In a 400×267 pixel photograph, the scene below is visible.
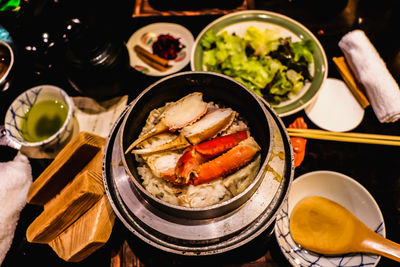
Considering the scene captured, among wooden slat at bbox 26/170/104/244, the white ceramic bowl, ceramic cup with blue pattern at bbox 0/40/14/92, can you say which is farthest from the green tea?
the white ceramic bowl

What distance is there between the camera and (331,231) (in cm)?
160

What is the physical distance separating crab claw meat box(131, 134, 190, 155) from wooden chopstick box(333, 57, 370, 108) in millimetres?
1610

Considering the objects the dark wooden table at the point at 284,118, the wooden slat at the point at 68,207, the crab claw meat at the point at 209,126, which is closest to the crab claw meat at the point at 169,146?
the crab claw meat at the point at 209,126

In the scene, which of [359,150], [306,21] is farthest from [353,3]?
[359,150]

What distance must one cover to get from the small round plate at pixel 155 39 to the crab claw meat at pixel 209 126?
1.10m

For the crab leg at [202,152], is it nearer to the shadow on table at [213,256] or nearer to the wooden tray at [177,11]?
the shadow on table at [213,256]

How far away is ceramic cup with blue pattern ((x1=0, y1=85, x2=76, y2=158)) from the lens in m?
1.88

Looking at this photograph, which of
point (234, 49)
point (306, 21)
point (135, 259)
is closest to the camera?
point (135, 259)

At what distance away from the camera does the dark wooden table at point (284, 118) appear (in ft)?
5.37

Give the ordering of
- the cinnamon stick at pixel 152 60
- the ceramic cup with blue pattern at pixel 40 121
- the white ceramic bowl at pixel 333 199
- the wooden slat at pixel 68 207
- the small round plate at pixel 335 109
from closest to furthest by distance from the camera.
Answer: the wooden slat at pixel 68 207
the white ceramic bowl at pixel 333 199
the ceramic cup with blue pattern at pixel 40 121
the small round plate at pixel 335 109
the cinnamon stick at pixel 152 60

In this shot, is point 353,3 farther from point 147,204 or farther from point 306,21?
point 147,204

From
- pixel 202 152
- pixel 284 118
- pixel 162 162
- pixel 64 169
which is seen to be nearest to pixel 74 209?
pixel 64 169

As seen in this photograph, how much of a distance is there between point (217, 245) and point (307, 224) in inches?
28.6

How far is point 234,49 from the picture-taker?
7.94 ft
